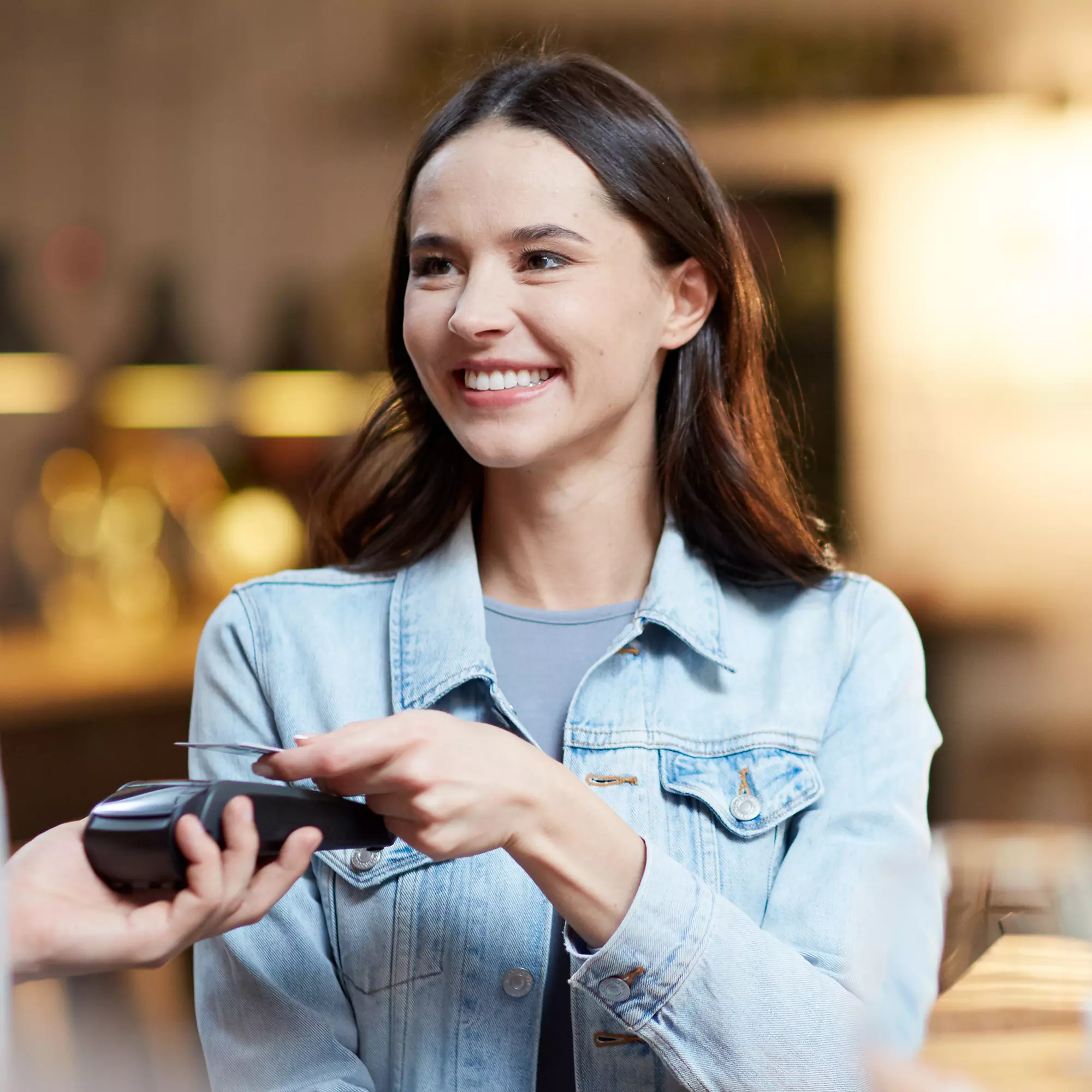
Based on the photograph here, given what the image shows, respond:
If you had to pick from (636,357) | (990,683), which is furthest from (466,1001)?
(990,683)

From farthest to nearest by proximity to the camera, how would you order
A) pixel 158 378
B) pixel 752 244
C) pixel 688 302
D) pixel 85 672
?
pixel 158 378
pixel 752 244
pixel 85 672
pixel 688 302

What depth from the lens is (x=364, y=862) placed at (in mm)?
960

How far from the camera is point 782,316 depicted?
3.77 metres

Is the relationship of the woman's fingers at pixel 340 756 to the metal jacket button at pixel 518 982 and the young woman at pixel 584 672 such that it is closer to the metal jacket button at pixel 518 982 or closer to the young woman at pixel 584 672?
the young woman at pixel 584 672

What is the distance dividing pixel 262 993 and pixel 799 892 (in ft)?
1.27

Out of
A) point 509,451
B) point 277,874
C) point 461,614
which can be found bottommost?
point 277,874

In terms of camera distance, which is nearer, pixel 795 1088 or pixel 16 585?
pixel 795 1088

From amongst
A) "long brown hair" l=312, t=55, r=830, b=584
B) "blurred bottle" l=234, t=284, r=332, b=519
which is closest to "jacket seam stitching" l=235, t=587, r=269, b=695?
"long brown hair" l=312, t=55, r=830, b=584

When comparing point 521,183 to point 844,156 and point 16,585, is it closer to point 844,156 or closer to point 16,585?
point 16,585

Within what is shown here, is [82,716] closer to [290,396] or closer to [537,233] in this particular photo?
[290,396]

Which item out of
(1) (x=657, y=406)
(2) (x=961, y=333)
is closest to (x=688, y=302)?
(1) (x=657, y=406)

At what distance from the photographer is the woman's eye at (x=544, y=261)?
3.20 feet

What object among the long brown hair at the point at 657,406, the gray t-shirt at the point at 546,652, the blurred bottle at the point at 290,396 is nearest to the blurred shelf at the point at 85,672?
the blurred bottle at the point at 290,396

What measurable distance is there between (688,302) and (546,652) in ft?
1.06
